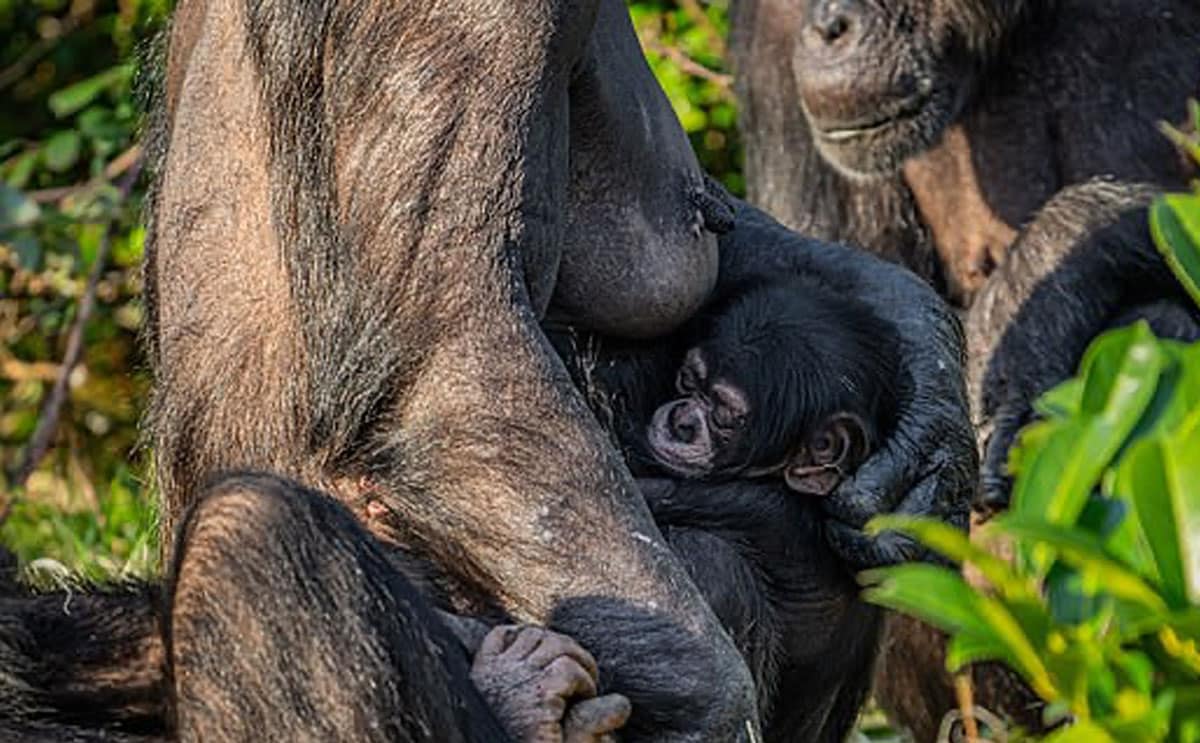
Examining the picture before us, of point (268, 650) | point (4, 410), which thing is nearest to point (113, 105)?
point (4, 410)

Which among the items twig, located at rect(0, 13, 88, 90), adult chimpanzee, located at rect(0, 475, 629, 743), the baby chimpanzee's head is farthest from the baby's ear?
twig, located at rect(0, 13, 88, 90)

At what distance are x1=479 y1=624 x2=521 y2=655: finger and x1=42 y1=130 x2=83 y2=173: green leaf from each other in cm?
439

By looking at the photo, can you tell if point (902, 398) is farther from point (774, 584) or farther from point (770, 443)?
point (774, 584)

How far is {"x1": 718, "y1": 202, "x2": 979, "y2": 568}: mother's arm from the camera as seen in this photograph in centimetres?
412

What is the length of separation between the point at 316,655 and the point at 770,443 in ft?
3.95

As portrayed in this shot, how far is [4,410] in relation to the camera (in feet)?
26.9

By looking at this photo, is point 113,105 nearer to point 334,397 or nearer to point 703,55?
point 703,55

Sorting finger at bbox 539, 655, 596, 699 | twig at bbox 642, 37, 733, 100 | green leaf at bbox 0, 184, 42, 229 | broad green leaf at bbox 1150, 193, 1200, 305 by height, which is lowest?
twig at bbox 642, 37, 733, 100

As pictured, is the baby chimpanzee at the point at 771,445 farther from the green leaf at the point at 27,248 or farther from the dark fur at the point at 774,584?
the green leaf at the point at 27,248

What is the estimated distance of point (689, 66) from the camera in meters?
7.84

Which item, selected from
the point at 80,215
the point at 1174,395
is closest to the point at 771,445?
the point at 1174,395

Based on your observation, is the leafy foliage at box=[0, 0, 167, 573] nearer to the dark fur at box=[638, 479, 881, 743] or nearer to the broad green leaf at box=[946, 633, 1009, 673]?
the dark fur at box=[638, 479, 881, 743]

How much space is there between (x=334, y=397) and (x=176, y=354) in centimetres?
59

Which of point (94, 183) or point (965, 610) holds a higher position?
point (965, 610)
